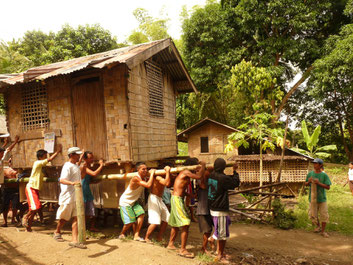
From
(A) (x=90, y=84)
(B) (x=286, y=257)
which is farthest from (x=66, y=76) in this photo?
(B) (x=286, y=257)

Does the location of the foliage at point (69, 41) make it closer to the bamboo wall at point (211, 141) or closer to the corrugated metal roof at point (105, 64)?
the bamboo wall at point (211, 141)

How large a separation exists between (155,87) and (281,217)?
5786 millimetres

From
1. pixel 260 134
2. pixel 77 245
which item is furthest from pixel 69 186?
pixel 260 134

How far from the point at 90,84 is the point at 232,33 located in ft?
48.2

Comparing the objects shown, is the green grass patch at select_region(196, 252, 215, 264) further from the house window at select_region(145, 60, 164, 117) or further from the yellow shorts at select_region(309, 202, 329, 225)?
the house window at select_region(145, 60, 164, 117)

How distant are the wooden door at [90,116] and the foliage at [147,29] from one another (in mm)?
21548

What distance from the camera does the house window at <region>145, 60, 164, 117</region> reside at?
25.8 ft

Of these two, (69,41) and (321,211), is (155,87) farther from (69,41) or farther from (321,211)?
(69,41)

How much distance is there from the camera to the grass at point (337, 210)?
7.66m

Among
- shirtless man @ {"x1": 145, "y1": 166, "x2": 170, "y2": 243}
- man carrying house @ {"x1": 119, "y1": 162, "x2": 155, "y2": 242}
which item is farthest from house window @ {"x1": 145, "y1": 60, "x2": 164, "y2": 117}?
shirtless man @ {"x1": 145, "y1": 166, "x2": 170, "y2": 243}

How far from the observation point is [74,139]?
6.75m

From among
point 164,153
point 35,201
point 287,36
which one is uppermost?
point 287,36

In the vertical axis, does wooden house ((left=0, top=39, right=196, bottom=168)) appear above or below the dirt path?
above

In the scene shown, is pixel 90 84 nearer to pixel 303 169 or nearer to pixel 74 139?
pixel 74 139
